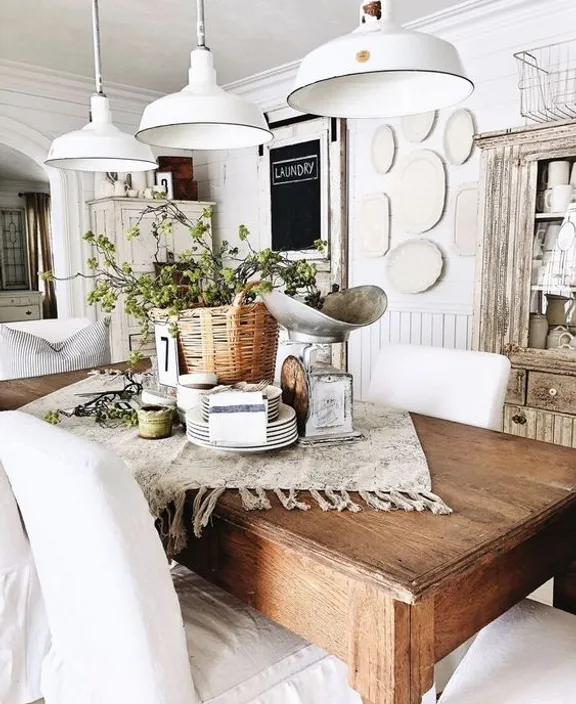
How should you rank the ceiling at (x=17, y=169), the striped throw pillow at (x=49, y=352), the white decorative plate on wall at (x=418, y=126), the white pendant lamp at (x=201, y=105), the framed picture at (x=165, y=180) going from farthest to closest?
the ceiling at (x=17, y=169), the framed picture at (x=165, y=180), the white decorative plate on wall at (x=418, y=126), the striped throw pillow at (x=49, y=352), the white pendant lamp at (x=201, y=105)

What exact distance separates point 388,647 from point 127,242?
3708mm

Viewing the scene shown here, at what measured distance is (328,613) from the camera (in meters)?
1.02

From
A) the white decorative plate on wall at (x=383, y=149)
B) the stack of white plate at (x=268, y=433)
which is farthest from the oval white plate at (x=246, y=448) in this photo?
the white decorative plate on wall at (x=383, y=149)

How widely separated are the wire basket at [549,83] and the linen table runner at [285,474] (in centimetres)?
215

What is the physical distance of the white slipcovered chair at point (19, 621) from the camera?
4.82 feet

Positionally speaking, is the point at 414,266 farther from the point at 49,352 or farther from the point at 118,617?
the point at 118,617

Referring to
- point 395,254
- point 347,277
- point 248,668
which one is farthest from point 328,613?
point 347,277

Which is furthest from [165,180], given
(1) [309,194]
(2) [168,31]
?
(2) [168,31]

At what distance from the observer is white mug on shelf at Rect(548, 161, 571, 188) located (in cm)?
257

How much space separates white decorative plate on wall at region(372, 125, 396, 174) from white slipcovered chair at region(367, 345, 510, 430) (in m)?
1.91

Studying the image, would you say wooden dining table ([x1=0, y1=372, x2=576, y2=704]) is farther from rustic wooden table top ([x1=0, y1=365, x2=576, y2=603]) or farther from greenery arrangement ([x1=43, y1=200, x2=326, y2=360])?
greenery arrangement ([x1=43, y1=200, x2=326, y2=360])

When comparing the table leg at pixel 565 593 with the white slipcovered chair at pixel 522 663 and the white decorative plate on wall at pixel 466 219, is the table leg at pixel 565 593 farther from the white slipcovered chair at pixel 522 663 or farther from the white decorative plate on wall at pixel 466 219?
the white decorative plate on wall at pixel 466 219

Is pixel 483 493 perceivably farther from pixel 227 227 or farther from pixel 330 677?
pixel 227 227

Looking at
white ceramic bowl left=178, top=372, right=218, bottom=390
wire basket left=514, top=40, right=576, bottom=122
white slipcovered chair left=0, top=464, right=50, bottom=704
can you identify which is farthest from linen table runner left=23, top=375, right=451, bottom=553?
wire basket left=514, top=40, right=576, bottom=122
